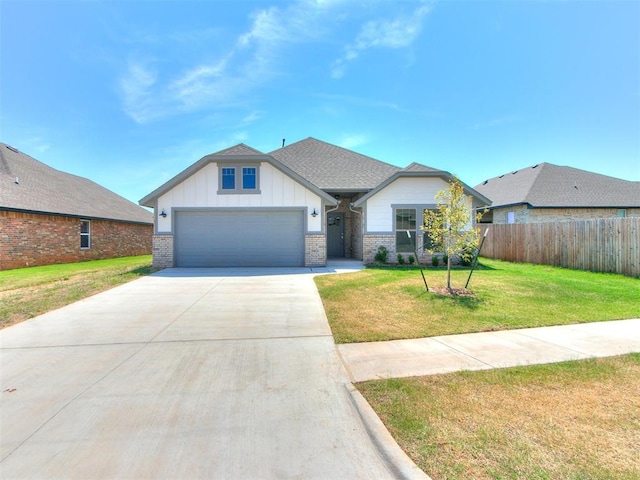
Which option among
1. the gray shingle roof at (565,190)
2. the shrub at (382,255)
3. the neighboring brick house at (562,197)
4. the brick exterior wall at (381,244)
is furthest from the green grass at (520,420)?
the gray shingle roof at (565,190)

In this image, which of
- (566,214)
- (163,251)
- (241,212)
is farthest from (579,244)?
(163,251)

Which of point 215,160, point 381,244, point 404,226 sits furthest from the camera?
point 404,226

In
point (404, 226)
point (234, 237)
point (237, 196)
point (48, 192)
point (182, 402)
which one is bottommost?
point (182, 402)

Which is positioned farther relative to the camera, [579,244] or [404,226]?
[404,226]

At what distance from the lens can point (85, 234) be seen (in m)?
17.8

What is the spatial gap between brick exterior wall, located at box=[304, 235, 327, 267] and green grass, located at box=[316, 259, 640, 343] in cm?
361

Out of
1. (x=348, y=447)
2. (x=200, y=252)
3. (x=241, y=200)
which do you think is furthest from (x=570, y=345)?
(x=200, y=252)

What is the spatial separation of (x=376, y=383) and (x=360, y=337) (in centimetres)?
154

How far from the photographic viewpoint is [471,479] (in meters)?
2.10

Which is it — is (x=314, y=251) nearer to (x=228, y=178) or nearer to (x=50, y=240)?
(x=228, y=178)

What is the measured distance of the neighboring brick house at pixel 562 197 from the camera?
19.4 meters

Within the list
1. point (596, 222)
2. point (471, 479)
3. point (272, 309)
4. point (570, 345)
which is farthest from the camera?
point (596, 222)

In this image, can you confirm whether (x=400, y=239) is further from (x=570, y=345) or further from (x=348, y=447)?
(x=348, y=447)

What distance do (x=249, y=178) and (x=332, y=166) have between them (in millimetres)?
5963
